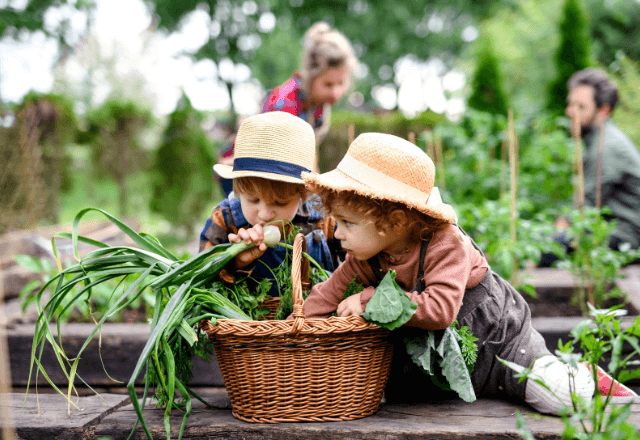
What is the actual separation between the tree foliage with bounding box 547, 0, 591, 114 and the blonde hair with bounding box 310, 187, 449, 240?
254 inches

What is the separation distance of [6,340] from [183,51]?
1513 centimetres

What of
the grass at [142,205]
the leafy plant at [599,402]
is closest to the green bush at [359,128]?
the grass at [142,205]

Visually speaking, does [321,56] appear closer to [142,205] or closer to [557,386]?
[557,386]

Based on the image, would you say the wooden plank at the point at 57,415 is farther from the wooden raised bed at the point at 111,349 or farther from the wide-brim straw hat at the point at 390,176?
the wide-brim straw hat at the point at 390,176

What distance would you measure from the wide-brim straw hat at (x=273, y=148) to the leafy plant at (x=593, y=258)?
1.78 meters

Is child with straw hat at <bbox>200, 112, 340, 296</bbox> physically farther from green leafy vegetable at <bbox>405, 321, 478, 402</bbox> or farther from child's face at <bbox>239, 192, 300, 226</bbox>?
green leafy vegetable at <bbox>405, 321, 478, 402</bbox>

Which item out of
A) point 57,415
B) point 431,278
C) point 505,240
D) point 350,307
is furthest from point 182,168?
point 431,278

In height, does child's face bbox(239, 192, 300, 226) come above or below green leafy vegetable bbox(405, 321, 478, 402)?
above

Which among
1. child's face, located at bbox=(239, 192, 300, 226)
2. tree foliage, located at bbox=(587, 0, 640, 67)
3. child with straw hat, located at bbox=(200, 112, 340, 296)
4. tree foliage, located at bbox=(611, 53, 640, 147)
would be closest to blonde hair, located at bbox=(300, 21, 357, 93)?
child with straw hat, located at bbox=(200, 112, 340, 296)

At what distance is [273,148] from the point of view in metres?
1.80

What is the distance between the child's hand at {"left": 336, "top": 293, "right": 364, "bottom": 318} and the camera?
161 centimetres

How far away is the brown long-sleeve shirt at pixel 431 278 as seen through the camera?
1511 millimetres

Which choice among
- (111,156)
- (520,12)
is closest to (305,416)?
(111,156)

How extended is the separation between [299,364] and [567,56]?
7.29 meters
